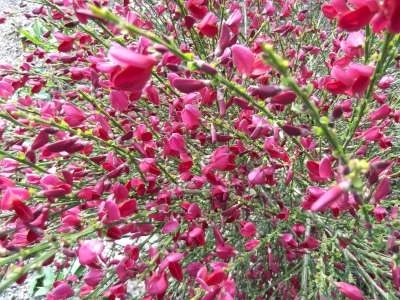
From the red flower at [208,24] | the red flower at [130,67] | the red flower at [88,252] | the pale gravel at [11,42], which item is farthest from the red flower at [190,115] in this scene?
the pale gravel at [11,42]

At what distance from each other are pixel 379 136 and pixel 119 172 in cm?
72

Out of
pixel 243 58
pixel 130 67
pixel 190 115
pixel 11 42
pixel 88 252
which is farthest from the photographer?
pixel 11 42

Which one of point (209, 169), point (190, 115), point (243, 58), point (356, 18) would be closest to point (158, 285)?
point (209, 169)

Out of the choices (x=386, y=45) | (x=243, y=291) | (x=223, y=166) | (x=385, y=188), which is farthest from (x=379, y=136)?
(x=243, y=291)

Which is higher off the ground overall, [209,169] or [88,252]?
[209,169]

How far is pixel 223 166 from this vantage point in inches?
51.6

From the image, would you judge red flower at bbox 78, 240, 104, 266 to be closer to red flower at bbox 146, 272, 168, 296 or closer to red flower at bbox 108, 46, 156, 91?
red flower at bbox 146, 272, 168, 296

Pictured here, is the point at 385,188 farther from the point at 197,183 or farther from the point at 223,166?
the point at 197,183

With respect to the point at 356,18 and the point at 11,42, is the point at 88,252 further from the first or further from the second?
the point at 11,42

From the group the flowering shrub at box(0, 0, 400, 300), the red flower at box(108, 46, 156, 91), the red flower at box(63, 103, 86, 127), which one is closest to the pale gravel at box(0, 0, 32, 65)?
the flowering shrub at box(0, 0, 400, 300)

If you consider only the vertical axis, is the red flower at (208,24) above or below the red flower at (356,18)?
above

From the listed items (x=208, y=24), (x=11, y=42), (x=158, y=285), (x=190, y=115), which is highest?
(x=11, y=42)

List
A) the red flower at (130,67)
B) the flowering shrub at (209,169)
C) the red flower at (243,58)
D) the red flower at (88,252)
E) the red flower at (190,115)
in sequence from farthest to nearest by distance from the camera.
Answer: the red flower at (190,115), the red flower at (88,252), the red flower at (243,58), the flowering shrub at (209,169), the red flower at (130,67)

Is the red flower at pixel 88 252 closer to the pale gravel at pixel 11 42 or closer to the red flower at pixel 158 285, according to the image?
the red flower at pixel 158 285
